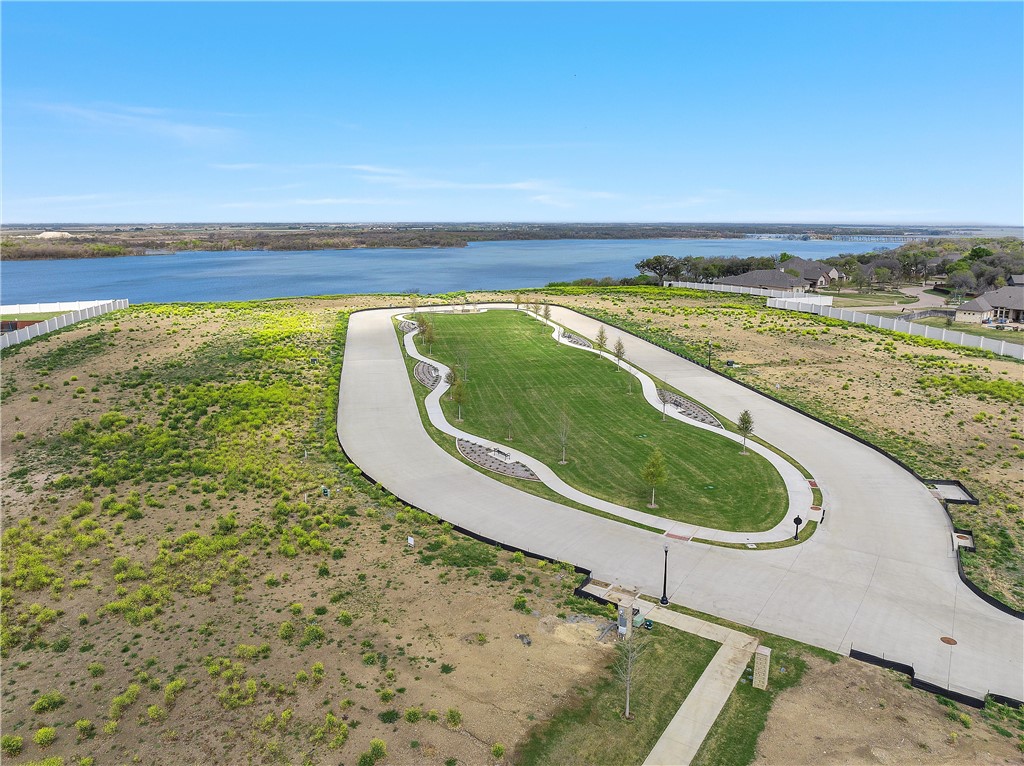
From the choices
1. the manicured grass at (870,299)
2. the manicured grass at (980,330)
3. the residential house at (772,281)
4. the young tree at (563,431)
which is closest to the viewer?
the young tree at (563,431)

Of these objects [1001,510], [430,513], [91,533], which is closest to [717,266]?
[1001,510]

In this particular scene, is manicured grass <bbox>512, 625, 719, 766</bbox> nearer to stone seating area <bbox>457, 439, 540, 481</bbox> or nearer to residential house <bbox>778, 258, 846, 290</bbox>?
stone seating area <bbox>457, 439, 540, 481</bbox>

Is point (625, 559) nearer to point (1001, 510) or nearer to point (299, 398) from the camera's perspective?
point (1001, 510)

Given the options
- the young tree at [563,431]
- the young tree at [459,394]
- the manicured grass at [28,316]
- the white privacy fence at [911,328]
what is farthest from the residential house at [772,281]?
the manicured grass at [28,316]

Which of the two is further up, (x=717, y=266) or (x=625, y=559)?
(x=717, y=266)

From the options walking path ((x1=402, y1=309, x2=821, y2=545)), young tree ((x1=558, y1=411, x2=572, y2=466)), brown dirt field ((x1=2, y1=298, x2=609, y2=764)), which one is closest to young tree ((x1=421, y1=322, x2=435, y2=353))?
walking path ((x1=402, y1=309, x2=821, y2=545))

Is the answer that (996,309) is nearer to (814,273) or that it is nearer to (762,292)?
(762,292)

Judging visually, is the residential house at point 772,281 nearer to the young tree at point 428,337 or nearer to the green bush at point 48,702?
the young tree at point 428,337
